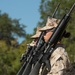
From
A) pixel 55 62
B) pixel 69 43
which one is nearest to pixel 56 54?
pixel 55 62

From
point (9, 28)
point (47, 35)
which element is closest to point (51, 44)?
Result: point (47, 35)

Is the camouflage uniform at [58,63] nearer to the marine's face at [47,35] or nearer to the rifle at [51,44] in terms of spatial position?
the rifle at [51,44]

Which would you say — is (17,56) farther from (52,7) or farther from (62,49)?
(62,49)

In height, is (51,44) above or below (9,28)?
below

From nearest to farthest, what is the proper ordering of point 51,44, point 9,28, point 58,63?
point 58,63
point 51,44
point 9,28

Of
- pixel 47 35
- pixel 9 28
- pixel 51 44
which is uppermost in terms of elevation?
pixel 9 28

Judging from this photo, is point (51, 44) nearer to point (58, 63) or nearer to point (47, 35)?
point (47, 35)

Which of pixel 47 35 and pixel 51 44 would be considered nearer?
pixel 51 44

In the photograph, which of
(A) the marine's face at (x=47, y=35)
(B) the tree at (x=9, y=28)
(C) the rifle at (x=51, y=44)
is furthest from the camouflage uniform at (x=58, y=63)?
(B) the tree at (x=9, y=28)

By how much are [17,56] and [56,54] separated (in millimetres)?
18237

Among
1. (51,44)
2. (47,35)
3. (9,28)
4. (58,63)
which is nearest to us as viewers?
(58,63)

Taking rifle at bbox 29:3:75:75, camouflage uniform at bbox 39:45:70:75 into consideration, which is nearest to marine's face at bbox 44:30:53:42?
rifle at bbox 29:3:75:75

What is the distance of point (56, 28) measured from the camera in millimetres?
4809

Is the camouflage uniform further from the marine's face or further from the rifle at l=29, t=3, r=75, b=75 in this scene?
the marine's face
